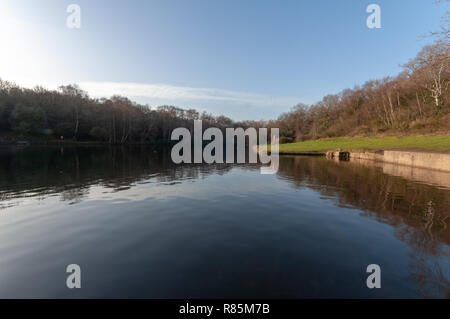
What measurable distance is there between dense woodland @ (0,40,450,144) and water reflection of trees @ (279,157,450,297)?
3499 centimetres

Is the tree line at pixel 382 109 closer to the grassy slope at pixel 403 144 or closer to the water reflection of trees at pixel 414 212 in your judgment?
the grassy slope at pixel 403 144

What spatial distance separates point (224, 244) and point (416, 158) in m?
23.6

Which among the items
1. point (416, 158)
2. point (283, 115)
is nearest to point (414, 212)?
point (416, 158)

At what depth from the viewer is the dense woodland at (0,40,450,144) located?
149 feet

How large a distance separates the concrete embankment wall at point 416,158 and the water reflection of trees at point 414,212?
7.22 meters

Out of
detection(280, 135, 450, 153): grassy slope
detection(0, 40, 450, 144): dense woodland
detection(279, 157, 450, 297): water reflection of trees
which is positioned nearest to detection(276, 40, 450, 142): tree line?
detection(0, 40, 450, 144): dense woodland

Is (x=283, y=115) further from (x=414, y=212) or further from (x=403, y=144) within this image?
(x=414, y=212)

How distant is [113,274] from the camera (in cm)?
412

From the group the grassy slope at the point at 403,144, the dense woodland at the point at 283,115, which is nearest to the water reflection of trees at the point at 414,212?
the grassy slope at the point at 403,144

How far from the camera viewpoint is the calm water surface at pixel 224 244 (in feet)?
12.4

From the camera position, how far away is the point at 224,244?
536 centimetres

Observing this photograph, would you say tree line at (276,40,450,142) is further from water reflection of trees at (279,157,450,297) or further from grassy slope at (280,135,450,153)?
water reflection of trees at (279,157,450,297)

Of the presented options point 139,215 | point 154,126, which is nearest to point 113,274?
point 139,215
